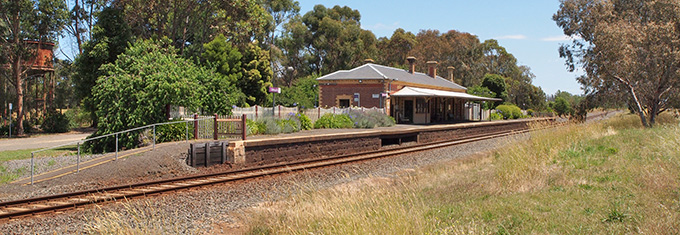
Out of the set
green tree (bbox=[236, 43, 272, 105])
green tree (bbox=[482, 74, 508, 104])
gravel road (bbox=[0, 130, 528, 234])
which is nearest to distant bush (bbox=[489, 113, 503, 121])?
green tree (bbox=[482, 74, 508, 104])

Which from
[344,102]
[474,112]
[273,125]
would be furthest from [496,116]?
[273,125]

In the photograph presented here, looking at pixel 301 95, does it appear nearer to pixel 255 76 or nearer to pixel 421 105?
pixel 255 76

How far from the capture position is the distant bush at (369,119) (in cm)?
2748

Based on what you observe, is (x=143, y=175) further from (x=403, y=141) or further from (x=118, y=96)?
(x=403, y=141)

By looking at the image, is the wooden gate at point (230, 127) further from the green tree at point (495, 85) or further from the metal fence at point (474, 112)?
the green tree at point (495, 85)

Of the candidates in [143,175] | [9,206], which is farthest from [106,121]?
[9,206]

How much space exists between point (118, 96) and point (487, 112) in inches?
1581

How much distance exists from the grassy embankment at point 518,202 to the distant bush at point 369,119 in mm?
15682

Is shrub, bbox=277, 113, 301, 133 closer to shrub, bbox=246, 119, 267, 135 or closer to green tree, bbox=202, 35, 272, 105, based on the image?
shrub, bbox=246, 119, 267, 135

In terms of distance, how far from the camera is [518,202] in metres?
7.25

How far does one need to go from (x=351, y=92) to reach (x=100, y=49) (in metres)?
17.6

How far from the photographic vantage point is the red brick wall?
34688 millimetres

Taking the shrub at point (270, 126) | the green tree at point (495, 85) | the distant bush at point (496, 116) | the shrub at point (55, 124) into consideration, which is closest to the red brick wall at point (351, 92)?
the shrub at point (270, 126)

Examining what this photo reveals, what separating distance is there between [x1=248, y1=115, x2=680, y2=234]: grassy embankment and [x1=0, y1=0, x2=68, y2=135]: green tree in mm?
26921
